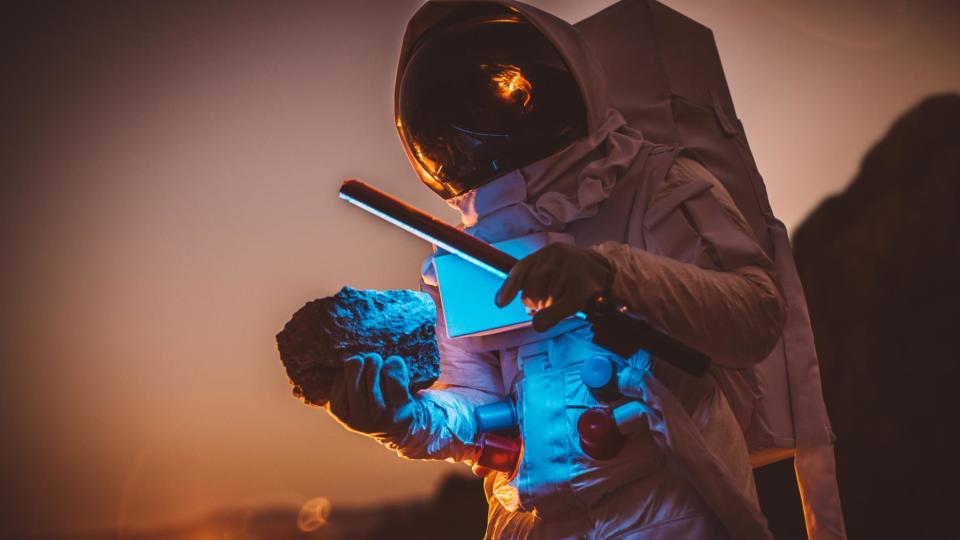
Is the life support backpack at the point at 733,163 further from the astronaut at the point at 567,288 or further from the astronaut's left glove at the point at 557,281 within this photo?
the astronaut's left glove at the point at 557,281

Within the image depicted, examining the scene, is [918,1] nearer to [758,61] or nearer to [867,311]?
[758,61]

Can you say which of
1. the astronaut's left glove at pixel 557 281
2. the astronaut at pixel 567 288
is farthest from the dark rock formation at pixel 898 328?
the astronaut's left glove at pixel 557 281

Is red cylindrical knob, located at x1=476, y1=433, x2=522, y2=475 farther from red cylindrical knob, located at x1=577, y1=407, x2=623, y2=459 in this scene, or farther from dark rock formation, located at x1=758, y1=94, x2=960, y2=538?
dark rock formation, located at x1=758, y1=94, x2=960, y2=538

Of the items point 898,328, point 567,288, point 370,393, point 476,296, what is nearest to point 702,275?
point 567,288

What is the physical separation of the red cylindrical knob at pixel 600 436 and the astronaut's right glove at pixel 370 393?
28 centimetres

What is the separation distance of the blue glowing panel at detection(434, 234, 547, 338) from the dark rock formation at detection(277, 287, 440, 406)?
126mm

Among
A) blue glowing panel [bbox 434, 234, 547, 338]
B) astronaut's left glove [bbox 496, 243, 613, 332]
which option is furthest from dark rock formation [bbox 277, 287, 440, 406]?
astronaut's left glove [bbox 496, 243, 613, 332]

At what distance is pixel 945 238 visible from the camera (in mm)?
1774

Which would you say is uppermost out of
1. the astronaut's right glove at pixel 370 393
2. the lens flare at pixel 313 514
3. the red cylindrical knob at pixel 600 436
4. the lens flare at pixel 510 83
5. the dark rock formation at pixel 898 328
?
the lens flare at pixel 510 83

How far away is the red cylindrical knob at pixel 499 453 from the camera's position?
3.75 ft

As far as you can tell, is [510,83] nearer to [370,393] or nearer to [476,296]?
[476,296]

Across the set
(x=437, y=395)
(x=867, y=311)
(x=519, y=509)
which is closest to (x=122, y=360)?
(x=437, y=395)

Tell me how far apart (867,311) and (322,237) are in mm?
1760

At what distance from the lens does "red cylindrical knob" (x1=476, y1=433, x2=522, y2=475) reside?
1142mm
